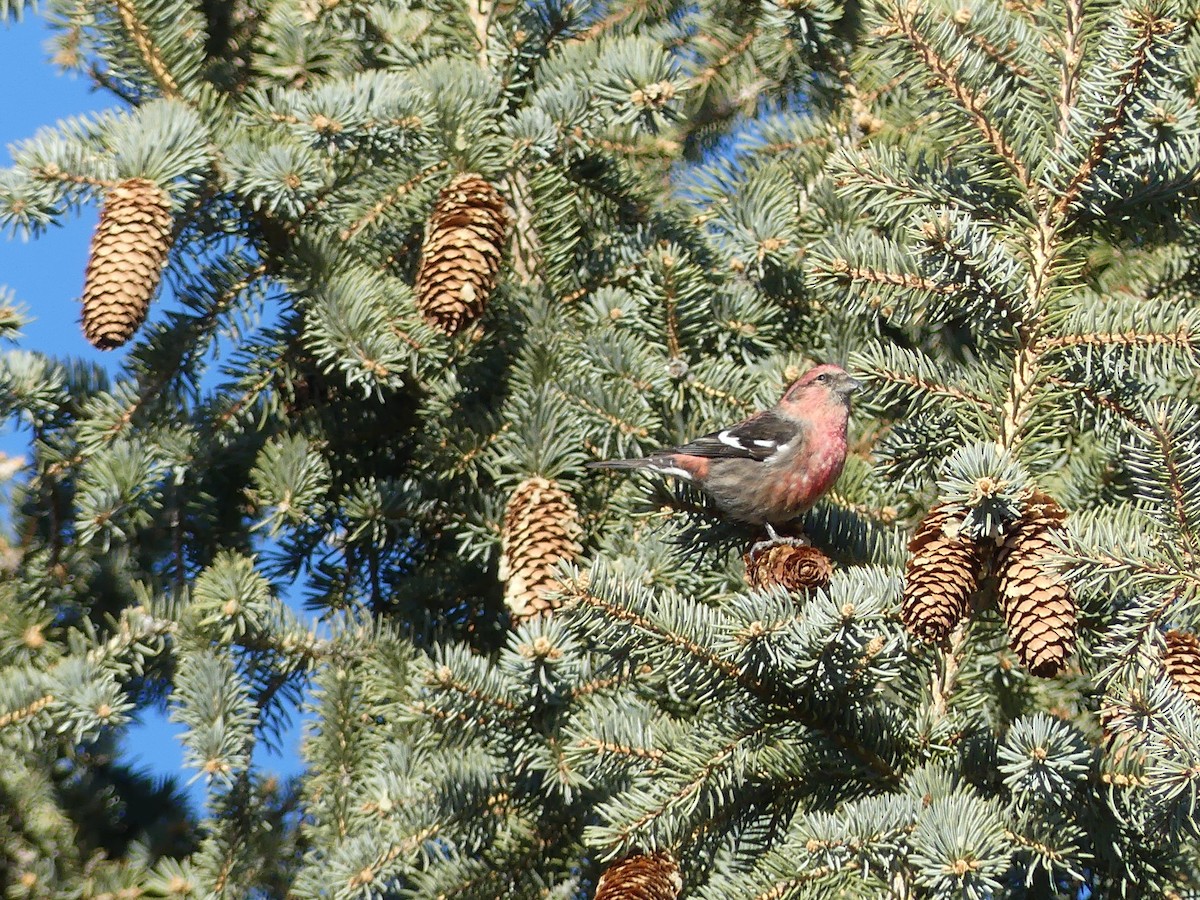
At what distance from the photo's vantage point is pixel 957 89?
2637 mm

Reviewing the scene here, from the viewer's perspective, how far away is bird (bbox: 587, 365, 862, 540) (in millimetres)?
2783

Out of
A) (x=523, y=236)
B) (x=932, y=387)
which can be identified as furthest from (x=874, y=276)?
(x=523, y=236)

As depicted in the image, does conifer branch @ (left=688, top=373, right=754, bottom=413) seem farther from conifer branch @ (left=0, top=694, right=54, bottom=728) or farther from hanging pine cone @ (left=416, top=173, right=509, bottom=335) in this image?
conifer branch @ (left=0, top=694, right=54, bottom=728)

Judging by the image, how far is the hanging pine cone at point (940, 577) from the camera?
215 cm

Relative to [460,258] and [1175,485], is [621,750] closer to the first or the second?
[1175,485]

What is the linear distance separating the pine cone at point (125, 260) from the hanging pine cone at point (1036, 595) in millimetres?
1765

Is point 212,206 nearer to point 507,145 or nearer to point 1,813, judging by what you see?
point 507,145

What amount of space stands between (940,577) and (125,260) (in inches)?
68.4

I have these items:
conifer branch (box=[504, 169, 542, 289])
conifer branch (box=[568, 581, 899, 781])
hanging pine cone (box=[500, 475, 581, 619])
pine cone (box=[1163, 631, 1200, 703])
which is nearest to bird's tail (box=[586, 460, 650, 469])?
hanging pine cone (box=[500, 475, 581, 619])

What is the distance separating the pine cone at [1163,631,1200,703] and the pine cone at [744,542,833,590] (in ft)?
1.84

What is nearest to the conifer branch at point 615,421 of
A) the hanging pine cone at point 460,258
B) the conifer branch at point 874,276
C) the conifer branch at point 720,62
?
the hanging pine cone at point 460,258

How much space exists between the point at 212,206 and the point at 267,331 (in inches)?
13.6

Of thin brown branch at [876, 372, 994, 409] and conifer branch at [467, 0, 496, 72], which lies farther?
conifer branch at [467, 0, 496, 72]

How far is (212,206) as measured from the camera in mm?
3189
